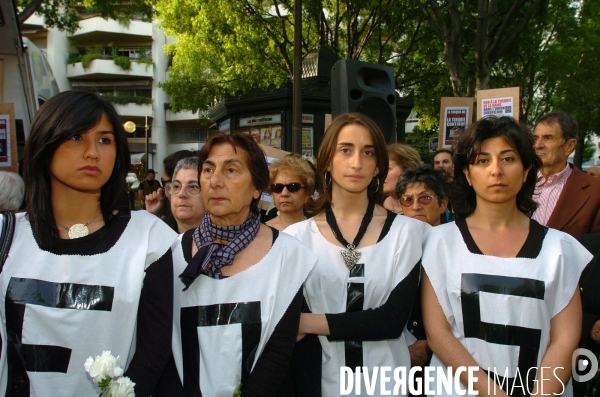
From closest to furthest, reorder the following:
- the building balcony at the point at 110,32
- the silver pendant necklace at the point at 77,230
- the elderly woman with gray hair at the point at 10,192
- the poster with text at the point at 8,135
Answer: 1. the silver pendant necklace at the point at 77,230
2. the elderly woman with gray hair at the point at 10,192
3. the poster with text at the point at 8,135
4. the building balcony at the point at 110,32

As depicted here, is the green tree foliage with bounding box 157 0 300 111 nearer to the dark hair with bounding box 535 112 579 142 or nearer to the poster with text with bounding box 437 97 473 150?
the poster with text with bounding box 437 97 473 150

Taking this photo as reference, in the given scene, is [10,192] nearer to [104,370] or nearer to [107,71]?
[104,370]

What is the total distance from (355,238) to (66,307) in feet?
4.22

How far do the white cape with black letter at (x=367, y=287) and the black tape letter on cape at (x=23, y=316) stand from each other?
99 cm

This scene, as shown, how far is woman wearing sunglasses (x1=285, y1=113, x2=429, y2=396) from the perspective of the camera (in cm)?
230

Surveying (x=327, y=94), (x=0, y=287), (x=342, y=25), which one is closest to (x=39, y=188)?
(x=0, y=287)

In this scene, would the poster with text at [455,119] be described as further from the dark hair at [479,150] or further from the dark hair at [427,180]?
the dark hair at [479,150]

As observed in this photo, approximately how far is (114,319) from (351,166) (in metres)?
1.26

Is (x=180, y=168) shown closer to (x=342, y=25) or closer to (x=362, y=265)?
(x=362, y=265)

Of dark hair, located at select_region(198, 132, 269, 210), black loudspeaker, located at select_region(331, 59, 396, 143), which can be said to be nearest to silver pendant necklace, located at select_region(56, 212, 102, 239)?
dark hair, located at select_region(198, 132, 269, 210)

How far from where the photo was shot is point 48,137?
184 centimetres

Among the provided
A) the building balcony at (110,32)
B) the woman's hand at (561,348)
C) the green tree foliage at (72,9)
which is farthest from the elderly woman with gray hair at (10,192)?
the building balcony at (110,32)

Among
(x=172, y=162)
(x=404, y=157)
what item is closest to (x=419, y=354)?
(x=404, y=157)

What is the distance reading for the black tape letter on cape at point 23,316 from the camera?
1795 millimetres
